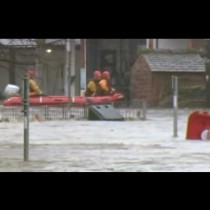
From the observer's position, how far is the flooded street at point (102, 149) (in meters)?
13.5

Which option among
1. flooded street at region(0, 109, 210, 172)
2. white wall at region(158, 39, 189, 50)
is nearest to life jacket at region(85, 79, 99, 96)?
white wall at region(158, 39, 189, 50)

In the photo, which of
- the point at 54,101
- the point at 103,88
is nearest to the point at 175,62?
the point at 103,88

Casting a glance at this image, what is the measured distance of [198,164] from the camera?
45.3 feet

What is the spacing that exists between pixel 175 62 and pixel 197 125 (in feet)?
73.0

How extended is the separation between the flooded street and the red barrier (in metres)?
0.46

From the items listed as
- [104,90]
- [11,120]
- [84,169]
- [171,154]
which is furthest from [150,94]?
[84,169]

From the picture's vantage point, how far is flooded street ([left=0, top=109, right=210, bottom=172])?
1348 cm

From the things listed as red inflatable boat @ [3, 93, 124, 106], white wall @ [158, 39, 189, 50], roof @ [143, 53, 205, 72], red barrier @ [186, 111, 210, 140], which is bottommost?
red barrier @ [186, 111, 210, 140]

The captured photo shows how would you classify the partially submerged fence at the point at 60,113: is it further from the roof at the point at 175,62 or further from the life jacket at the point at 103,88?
the roof at the point at 175,62

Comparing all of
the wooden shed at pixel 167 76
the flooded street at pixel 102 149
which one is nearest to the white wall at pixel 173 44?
the wooden shed at pixel 167 76

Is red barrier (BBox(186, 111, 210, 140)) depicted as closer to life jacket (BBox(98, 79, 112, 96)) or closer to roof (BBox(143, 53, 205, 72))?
life jacket (BBox(98, 79, 112, 96))

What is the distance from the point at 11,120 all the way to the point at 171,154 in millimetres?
12817
